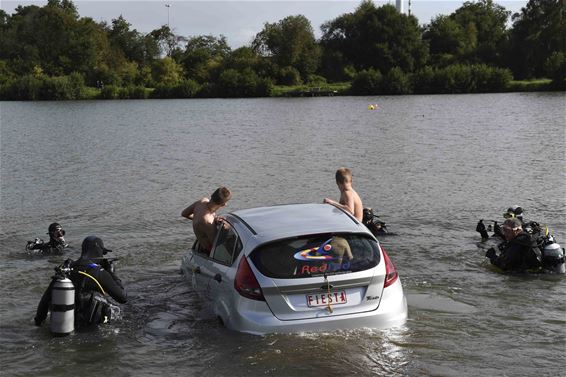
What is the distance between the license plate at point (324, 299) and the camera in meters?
8.36

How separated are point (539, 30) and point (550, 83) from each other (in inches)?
864

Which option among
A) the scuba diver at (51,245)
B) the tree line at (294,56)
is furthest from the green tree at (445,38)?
the scuba diver at (51,245)

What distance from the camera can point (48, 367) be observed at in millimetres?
8789

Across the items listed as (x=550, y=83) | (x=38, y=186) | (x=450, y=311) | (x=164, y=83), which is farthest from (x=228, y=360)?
(x=164, y=83)

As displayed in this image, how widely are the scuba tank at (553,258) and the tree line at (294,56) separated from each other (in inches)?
3698

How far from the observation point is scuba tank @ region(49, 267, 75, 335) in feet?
29.9

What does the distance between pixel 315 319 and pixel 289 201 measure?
45.5 ft

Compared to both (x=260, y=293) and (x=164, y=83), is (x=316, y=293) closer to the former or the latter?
(x=260, y=293)

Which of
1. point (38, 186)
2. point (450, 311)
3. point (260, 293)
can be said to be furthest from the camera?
point (38, 186)

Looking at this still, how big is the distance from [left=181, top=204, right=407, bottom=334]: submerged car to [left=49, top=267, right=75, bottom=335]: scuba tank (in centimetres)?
197

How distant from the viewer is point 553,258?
12352 millimetres

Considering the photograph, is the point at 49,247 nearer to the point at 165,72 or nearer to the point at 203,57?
the point at 165,72

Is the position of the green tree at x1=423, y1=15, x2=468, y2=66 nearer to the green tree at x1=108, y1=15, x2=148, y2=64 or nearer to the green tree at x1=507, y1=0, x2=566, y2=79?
the green tree at x1=507, y1=0, x2=566, y2=79

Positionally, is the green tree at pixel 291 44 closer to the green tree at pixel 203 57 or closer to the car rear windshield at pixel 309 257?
the green tree at pixel 203 57
